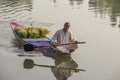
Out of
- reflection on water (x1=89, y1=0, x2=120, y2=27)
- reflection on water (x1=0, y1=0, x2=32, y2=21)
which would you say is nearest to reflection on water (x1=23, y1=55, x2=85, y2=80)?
reflection on water (x1=89, y1=0, x2=120, y2=27)

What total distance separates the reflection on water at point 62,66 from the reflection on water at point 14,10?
35.2 ft

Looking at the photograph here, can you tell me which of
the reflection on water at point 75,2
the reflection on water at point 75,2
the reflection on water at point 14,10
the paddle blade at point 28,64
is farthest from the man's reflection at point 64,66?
the reflection on water at point 75,2

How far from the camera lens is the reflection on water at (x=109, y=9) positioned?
30.1m

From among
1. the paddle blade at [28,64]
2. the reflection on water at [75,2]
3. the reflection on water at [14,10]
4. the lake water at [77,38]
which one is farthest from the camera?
the reflection on water at [75,2]

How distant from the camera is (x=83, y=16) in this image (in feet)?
103

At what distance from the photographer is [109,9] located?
3638 centimetres

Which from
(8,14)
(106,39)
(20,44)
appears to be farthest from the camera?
(8,14)

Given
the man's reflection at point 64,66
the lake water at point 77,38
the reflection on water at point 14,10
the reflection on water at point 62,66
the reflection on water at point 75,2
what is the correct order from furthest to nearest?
the reflection on water at point 75,2, the reflection on water at point 14,10, the lake water at point 77,38, the reflection on water at point 62,66, the man's reflection at point 64,66

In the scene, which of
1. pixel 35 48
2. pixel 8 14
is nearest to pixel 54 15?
pixel 8 14

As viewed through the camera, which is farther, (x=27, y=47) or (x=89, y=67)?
(x=27, y=47)

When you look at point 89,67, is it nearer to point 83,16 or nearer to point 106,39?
point 106,39

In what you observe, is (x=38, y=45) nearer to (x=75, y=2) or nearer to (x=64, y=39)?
(x=64, y=39)

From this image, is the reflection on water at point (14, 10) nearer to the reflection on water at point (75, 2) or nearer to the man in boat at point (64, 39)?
the reflection on water at point (75, 2)

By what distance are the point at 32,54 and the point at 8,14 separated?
12.0 meters
